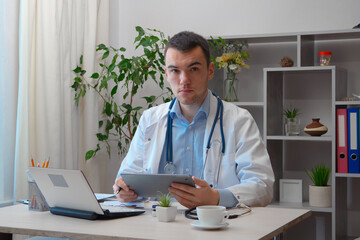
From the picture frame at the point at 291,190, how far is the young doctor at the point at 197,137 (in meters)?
1.26

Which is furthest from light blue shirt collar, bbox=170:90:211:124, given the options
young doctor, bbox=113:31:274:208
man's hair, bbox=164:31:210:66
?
man's hair, bbox=164:31:210:66

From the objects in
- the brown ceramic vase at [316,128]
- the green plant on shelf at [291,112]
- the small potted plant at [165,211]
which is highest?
the green plant on shelf at [291,112]

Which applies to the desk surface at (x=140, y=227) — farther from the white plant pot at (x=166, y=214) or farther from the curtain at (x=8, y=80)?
the curtain at (x=8, y=80)

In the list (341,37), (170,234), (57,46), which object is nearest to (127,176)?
(170,234)

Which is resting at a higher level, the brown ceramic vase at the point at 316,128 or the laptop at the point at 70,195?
the brown ceramic vase at the point at 316,128

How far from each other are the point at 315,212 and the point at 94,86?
1775mm

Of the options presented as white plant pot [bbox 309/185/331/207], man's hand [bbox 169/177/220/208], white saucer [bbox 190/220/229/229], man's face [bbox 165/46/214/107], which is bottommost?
white plant pot [bbox 309/185/331/207]

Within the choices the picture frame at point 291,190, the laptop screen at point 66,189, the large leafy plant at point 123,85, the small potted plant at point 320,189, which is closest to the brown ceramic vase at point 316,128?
the small potted plant at point 320,189

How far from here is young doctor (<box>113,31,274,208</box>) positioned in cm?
230

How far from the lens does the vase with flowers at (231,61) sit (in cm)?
359

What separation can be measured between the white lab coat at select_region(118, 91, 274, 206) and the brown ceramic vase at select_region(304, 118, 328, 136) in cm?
115

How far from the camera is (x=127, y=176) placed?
6.67 ft

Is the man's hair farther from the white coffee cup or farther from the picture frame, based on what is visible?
the picture frame

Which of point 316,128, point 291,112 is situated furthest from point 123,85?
point 316,128
